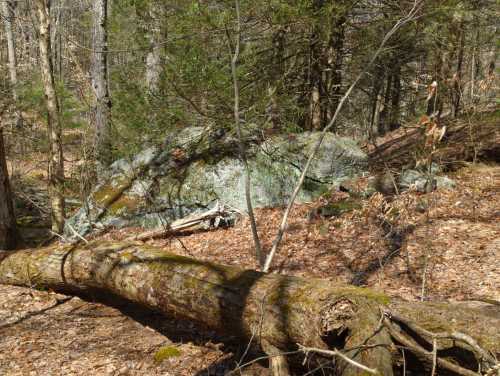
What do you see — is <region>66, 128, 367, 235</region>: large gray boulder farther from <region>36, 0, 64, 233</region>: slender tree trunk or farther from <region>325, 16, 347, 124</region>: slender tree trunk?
<region>325, 16, 347, 124</region>: slender tree trunk

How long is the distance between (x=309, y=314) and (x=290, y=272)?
2761 mm

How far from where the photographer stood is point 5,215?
7.03 metres

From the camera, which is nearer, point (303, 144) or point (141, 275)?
point (141, 275)

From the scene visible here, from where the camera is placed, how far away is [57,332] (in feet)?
15.7

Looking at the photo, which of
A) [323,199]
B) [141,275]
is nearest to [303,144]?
[323,199]

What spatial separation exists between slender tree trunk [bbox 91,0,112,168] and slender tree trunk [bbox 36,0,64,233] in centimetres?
196

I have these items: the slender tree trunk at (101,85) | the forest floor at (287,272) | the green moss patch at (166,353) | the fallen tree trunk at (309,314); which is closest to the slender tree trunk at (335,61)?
the forest floor at (287,272)

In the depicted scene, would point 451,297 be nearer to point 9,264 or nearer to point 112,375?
point 112,375

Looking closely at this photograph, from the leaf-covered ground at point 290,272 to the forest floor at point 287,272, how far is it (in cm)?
1

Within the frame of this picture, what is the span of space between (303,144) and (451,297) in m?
4.45

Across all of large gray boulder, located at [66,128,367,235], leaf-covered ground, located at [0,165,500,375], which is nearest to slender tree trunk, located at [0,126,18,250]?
large gray boulder, located at [66,128,367,235]

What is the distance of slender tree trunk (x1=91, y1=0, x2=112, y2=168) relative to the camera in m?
9.66

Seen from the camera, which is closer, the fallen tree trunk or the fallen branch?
the fallen tree trunk

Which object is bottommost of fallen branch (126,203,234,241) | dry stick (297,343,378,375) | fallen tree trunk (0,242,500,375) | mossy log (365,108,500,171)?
fallen branch (126,203,234,241)
